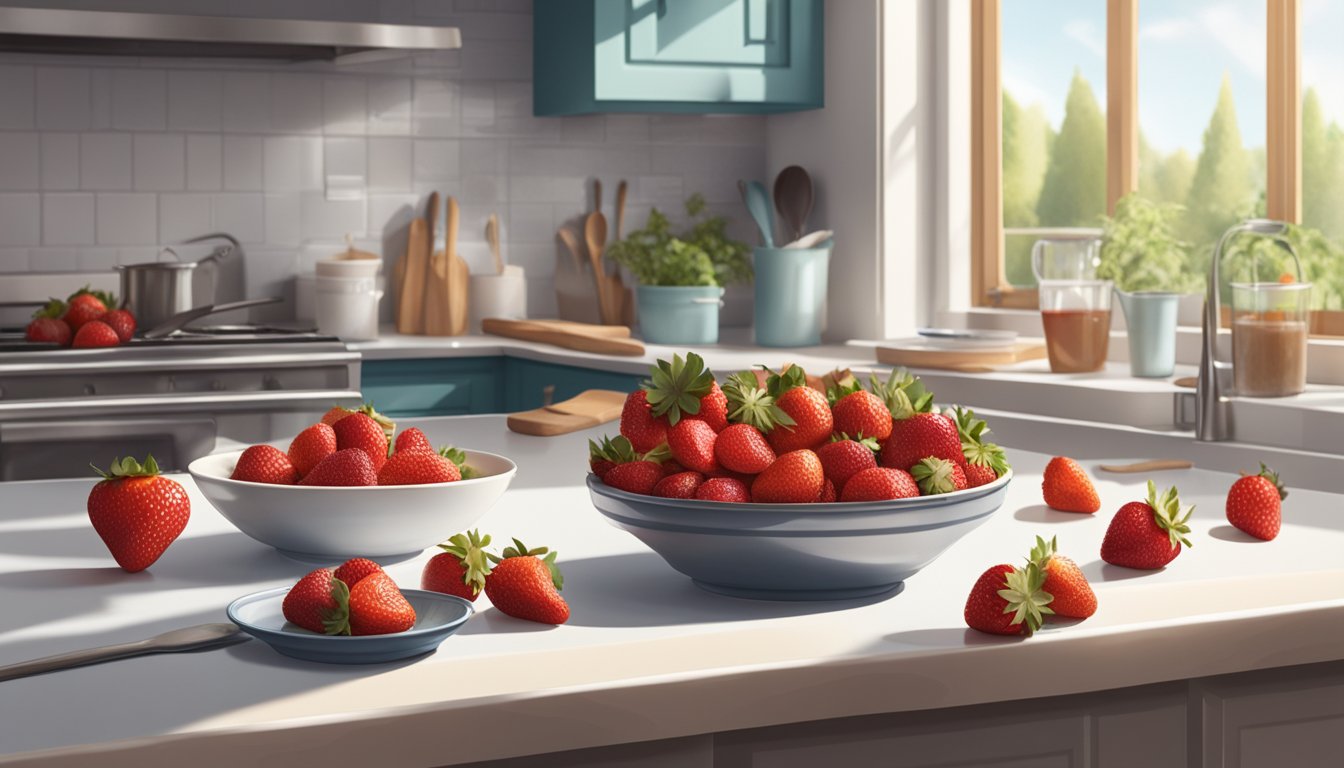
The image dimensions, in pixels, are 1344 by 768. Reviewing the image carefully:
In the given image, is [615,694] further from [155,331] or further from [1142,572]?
[155,331]

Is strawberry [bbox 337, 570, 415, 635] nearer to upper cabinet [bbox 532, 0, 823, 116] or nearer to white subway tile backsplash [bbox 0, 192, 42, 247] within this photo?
upper cabinet [bbox 532, 0, 823, 116]

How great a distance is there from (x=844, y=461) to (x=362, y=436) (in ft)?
1.54

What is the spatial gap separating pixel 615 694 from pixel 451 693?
0.35ft

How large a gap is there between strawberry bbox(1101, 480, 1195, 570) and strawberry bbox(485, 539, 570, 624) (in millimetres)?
503

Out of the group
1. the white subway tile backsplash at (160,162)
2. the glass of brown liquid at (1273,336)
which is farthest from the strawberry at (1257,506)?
the white subway tile backsplash at (160,162)

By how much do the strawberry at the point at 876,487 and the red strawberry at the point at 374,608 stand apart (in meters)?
0.35

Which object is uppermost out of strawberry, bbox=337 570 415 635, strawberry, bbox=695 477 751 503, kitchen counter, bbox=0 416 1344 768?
strawberry, bbox=695 477 751 503

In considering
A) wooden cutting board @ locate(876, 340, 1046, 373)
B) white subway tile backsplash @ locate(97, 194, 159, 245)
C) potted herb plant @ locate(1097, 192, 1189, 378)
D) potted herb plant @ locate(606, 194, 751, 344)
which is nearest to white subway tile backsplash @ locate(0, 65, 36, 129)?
white subway tile backsplash @ locate(97, 194, 159, 245)

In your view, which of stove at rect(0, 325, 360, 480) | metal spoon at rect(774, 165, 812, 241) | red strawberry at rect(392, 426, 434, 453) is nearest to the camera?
red strawberry at rect(392, 426, 434, 453)

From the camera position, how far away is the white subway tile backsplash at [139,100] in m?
4.09

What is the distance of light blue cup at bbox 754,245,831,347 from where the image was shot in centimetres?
407

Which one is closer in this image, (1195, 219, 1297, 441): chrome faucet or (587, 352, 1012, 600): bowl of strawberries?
(587, 352, 1012, 600): bowl of strawberries

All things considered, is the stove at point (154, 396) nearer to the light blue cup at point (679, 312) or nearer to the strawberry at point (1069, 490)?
the light blue cup at point (679, 312)

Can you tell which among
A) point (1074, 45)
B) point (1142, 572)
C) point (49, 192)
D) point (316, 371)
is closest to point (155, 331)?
point (316, 371)
